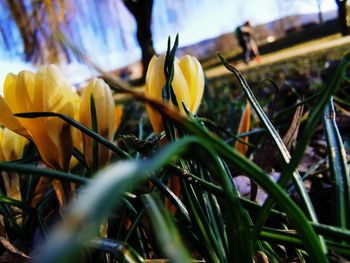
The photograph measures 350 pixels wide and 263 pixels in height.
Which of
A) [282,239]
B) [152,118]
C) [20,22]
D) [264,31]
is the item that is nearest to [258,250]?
[282,239]

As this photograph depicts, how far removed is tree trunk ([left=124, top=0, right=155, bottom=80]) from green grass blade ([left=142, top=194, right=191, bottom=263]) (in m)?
10.0

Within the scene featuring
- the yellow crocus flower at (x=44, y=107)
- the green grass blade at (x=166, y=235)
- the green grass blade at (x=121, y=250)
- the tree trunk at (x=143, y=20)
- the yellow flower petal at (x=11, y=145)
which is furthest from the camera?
the tree trunk at (x=143, y=20)

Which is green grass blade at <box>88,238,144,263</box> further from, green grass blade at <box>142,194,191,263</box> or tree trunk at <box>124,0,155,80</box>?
tree trunk at <box>124,0,155,80</box>

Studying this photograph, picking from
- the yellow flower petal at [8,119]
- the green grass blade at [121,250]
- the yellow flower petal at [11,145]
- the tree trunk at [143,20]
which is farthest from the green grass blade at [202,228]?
the tree trunk at [143,20]

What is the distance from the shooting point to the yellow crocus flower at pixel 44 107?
322 mm

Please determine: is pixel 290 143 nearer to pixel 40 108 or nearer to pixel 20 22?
pixel 40 108

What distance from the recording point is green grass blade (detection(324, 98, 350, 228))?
8.7 inches

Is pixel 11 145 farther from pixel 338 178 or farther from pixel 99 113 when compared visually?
pixel 338 178

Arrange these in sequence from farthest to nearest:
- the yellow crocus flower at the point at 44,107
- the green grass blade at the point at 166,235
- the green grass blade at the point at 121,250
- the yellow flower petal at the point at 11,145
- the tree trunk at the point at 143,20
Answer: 1. the tree trunk at the point at 143,20
2. the yellow flower petal at the point at 11,145
3. the yellow crocus flower at the point at 44,107
4. the green grass blade at the point at 121,250
5. the green grass blade at the point at 166,235

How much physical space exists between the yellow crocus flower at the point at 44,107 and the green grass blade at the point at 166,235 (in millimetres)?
184

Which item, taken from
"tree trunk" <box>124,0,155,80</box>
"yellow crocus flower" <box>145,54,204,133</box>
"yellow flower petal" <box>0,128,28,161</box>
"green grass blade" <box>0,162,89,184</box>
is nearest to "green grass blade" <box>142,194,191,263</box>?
"green grass blade" <box>0,162,89,184</box>

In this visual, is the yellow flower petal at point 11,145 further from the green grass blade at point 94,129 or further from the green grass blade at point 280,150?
the green grass blade at point 280,150


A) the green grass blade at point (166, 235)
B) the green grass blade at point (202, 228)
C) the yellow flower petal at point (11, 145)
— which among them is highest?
the green grass blade at point (166, 235)

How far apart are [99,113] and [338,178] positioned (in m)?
0.20
